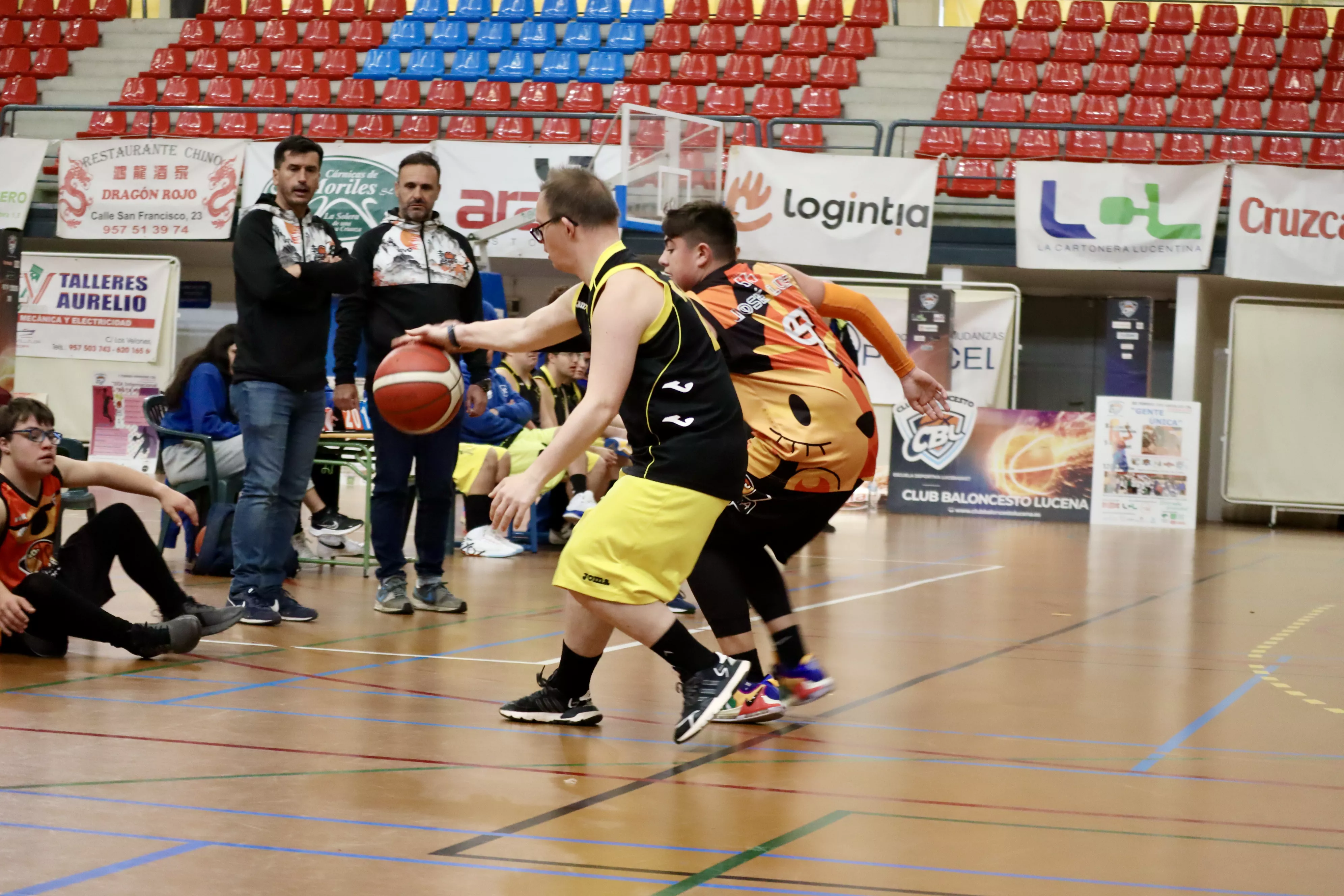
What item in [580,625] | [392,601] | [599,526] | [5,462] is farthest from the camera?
[392,601]

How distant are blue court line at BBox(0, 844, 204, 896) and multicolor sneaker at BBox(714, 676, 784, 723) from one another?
173cm

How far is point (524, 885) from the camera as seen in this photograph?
2408 millimetres

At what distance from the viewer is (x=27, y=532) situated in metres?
4.60

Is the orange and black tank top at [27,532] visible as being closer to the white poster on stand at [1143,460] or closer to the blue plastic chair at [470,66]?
the white poster on stand at [1143,460]

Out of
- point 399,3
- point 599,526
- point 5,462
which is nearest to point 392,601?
point 5,462

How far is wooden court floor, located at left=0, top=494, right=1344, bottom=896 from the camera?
254 cm

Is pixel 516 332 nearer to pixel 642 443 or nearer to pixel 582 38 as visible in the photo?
pixel 642 443

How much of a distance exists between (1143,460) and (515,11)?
36.2 feet

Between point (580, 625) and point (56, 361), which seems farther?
point (56, 361)

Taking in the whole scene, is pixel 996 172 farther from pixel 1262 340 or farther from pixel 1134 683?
pixel 1134 683

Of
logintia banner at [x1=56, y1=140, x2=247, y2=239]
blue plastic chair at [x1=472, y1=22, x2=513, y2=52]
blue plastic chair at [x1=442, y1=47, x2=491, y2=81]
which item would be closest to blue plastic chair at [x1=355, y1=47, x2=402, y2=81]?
blue plastic chair at [x1=442, y1=47, x2=491, y2=81]

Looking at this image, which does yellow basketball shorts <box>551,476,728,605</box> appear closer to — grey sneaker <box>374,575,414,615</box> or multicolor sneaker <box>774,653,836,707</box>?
multicolor sneaker <box>774,653,836,707</box>

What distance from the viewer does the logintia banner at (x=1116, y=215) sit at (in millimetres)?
13664

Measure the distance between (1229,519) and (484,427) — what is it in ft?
32.5
